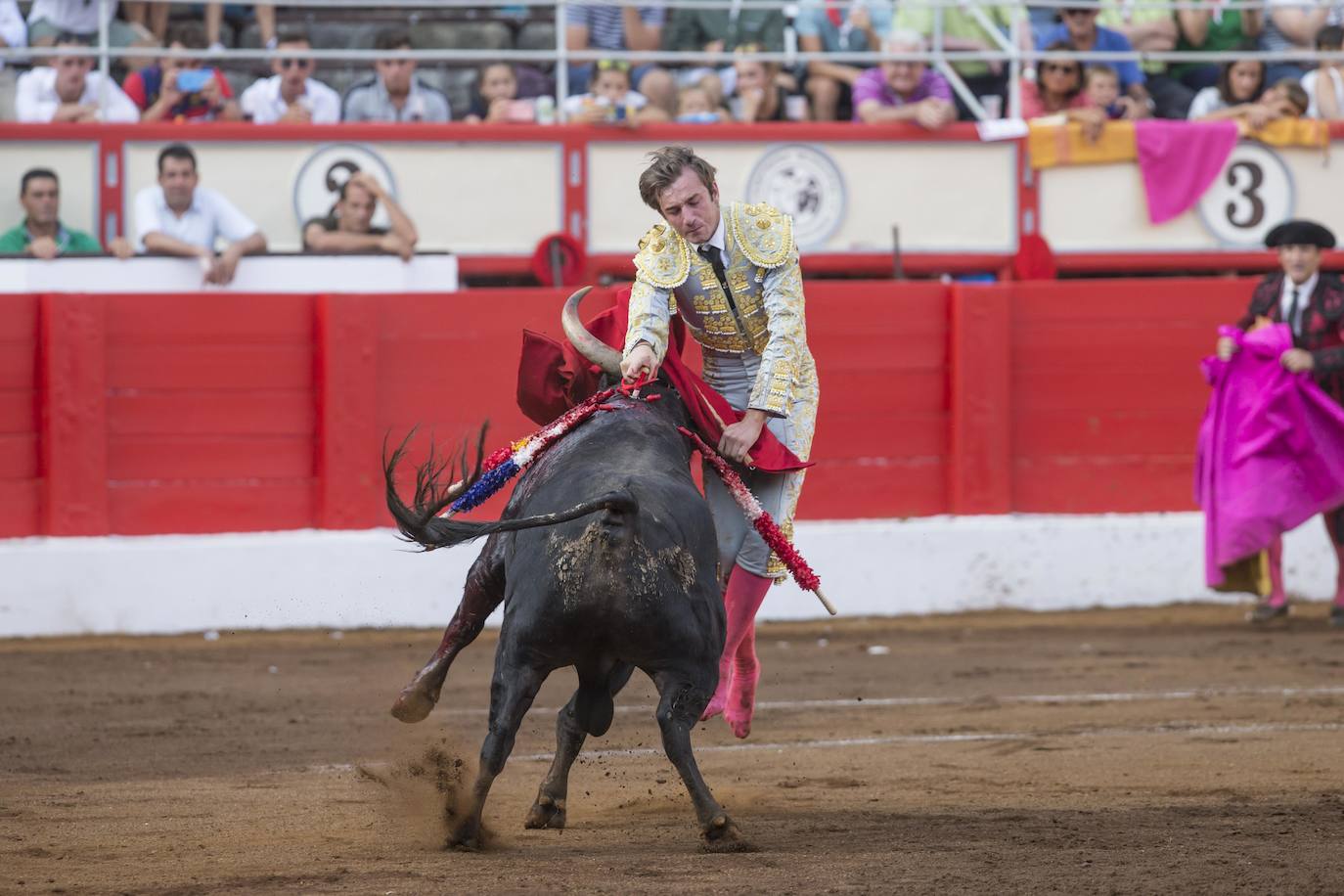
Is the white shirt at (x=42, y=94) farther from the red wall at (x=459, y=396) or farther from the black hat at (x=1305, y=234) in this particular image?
the black hat at (x=1305, y=234)

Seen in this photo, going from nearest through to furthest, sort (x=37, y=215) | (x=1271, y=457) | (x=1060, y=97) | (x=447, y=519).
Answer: (x=447, y=519), (x=1271, y=457), (x=37, y=215), (x=1060, y=97)

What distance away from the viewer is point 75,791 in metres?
4.85

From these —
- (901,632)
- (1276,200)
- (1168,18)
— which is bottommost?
(901,632)

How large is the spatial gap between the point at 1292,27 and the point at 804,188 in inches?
118

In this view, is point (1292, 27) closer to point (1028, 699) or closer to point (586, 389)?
point (1028, 699)

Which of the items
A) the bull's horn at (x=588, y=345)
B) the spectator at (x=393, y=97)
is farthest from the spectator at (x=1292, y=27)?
the bull's horn at (x=588, y=345)

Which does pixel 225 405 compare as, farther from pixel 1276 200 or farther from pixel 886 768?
pixel 1276 200

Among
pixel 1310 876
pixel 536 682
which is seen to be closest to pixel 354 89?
pixel 536 682

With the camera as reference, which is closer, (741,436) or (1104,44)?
(741,436)

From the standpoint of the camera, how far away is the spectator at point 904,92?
34.4ft

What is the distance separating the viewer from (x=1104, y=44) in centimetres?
1084

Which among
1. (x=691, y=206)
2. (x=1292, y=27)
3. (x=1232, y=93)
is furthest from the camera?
Answer: (x=1292, y=27)

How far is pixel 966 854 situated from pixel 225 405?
5418mm

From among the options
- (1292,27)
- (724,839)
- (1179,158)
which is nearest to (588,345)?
(724,839)
